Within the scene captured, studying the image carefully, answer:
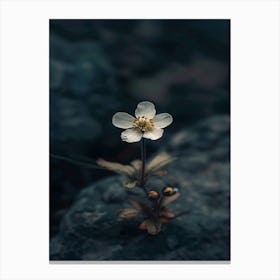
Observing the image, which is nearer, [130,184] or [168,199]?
[130,184]

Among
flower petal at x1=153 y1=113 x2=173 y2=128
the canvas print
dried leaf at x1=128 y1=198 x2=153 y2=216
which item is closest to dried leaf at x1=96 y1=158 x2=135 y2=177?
the canvas print

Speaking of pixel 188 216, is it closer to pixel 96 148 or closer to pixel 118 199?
pixel 118 199

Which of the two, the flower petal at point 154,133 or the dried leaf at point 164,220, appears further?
the dried leaf at point 164,220

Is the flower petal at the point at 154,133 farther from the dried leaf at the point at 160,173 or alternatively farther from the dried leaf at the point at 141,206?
the dried leaf at the point at 141,206

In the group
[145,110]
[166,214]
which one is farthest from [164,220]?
[145,110]

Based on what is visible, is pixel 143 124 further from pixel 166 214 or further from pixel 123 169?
pixel 166 214

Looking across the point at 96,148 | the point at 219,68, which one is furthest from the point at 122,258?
the point at 219,68

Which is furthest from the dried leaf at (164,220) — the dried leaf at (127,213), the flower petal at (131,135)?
the flower petal at (131,135)
